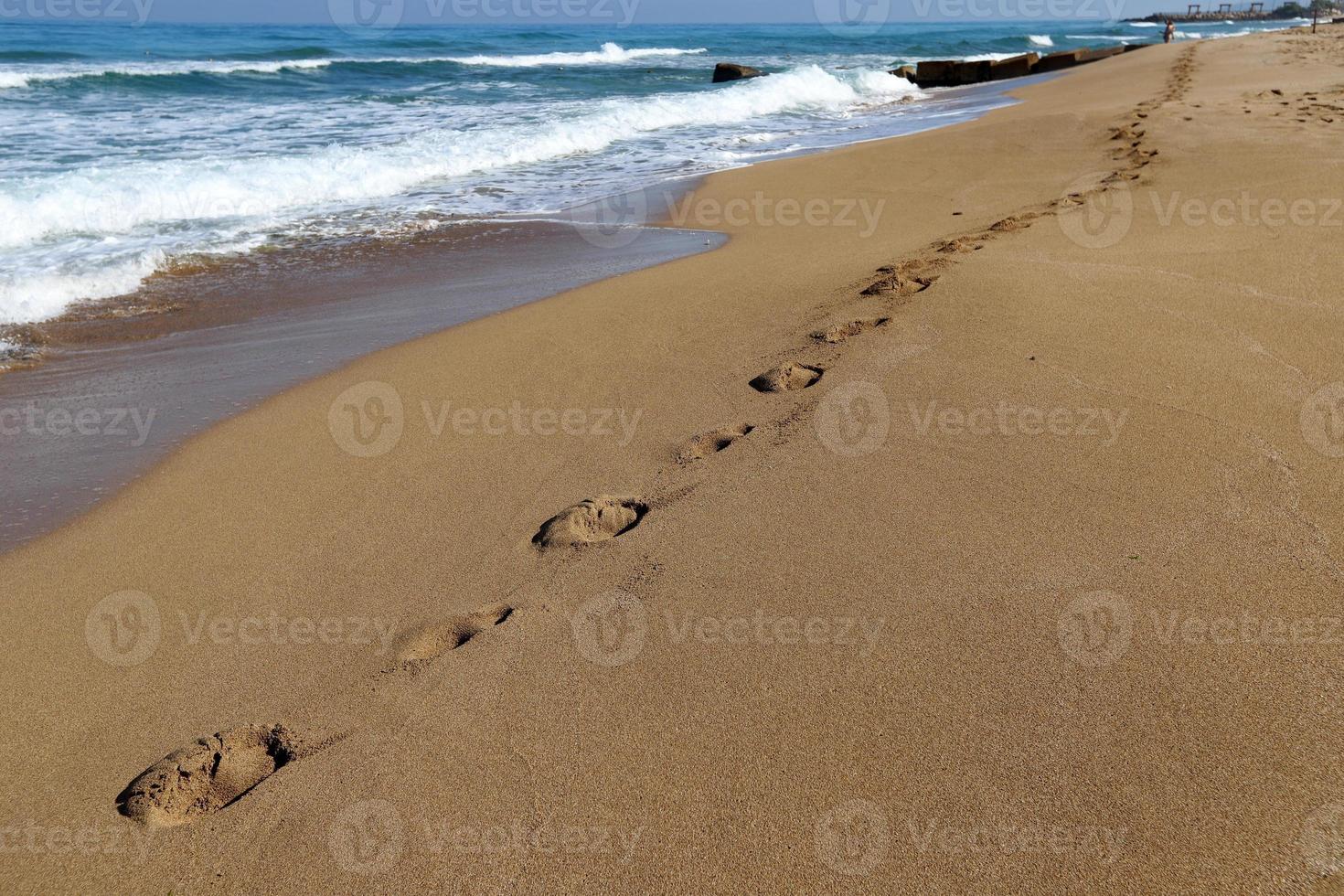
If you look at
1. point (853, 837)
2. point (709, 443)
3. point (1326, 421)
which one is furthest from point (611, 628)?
point (1326, 421)

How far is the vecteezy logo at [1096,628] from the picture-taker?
207 centimetres

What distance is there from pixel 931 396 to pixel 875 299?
4.35ft

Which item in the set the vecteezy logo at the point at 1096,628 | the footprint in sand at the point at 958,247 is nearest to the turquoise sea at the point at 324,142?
the footprint in sand at the point at 958,247

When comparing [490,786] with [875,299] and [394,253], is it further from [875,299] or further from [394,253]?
[394,253]

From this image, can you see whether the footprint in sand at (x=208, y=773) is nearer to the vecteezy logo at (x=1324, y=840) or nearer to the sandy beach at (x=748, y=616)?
the sandy beach at (x=748, y=616)

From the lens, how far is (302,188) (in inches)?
373

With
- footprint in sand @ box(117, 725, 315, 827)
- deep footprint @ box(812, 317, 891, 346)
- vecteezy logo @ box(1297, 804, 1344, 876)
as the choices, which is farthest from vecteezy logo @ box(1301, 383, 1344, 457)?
footprint in sand @ box(117, 725, 315, 827)

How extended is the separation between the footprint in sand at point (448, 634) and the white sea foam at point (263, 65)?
908 inches

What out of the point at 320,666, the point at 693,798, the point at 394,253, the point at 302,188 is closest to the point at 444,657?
the point at 320,666

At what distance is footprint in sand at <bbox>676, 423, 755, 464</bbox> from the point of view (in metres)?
3.32

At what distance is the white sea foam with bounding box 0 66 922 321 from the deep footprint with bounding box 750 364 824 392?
500 cm

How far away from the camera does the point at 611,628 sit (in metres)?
2.39

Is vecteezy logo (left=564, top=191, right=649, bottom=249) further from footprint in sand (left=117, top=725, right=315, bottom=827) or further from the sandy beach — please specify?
footprint in sand (left=117, top=725, right=315, bottom=827)

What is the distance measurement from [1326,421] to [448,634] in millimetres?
3040
